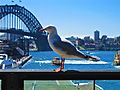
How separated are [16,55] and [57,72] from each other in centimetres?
5035

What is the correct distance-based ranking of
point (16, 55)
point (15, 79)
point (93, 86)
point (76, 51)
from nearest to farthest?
point (15, 79)
point (93, 86)
point (76, 51)
point (16, 55)

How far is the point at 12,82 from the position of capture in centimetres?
172

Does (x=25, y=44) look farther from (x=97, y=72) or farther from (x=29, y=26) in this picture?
(x=97, y=72)

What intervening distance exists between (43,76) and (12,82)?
144 millimetres

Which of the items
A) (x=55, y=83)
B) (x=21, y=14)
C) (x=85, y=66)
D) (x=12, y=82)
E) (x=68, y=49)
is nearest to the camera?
(x=12, y=82)

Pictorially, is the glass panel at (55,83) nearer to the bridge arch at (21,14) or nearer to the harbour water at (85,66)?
the harbour water at (85,66)

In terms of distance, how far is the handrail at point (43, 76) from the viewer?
173 cm

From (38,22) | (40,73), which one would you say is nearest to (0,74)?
(40,73)

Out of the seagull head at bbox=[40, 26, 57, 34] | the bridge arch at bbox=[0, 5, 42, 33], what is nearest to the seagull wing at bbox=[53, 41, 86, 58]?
the seagull head at bbox=[40, 26, 57, 34]

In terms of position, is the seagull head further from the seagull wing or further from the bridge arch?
the bridge arch

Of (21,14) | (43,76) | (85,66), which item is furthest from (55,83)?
(21,14)

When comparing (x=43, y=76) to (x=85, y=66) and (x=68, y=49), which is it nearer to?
(x=68, y=49)

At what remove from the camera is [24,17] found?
2603 inches

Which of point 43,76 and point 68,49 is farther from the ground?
point 68,49
